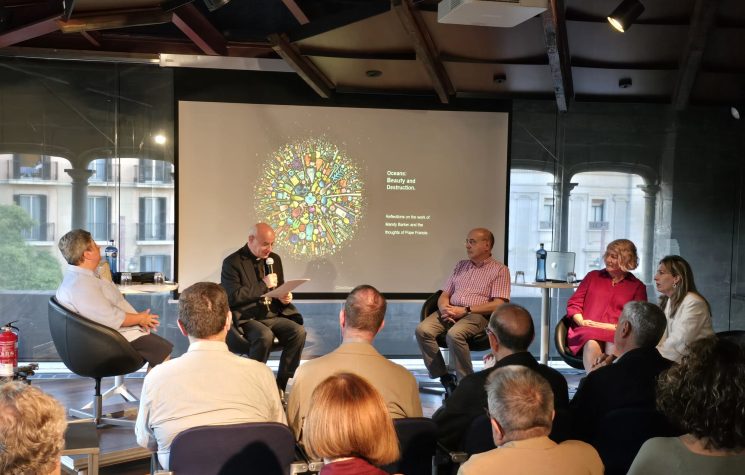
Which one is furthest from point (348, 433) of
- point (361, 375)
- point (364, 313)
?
point (364, 313)

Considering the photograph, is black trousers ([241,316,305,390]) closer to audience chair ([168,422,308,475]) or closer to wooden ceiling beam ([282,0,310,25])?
wooden ceiling beam ([282,0,310,25])

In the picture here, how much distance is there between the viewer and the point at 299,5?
581cm

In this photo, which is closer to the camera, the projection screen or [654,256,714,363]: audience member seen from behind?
[654,256,714,363]: audience member seen from behind

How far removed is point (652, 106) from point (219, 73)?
14.0 ft

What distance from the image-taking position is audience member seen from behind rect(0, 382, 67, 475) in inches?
61.5

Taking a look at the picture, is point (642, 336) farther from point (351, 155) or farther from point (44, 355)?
point (44, 355)

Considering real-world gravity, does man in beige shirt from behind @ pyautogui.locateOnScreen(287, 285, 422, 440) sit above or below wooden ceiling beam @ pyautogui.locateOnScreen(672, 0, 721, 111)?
below

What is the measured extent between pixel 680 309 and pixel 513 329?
1.95 m

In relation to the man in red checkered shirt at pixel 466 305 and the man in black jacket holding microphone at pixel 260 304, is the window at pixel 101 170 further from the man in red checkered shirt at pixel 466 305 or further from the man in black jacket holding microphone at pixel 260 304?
the man in red checkered shirt at pixel 466 305

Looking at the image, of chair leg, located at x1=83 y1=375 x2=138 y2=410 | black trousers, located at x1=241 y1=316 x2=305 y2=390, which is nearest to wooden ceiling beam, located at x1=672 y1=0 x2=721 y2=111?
black trousers, located at x1=241 y1=316 x2=305 y2=390

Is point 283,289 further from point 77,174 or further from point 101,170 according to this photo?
point 77,174

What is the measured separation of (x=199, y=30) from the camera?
19.5 ft

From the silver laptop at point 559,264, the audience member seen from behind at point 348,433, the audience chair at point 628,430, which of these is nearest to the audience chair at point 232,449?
the audience member seen from behind at point 348,433

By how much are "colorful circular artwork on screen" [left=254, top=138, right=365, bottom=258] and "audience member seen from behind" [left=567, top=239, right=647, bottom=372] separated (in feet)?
7.82
